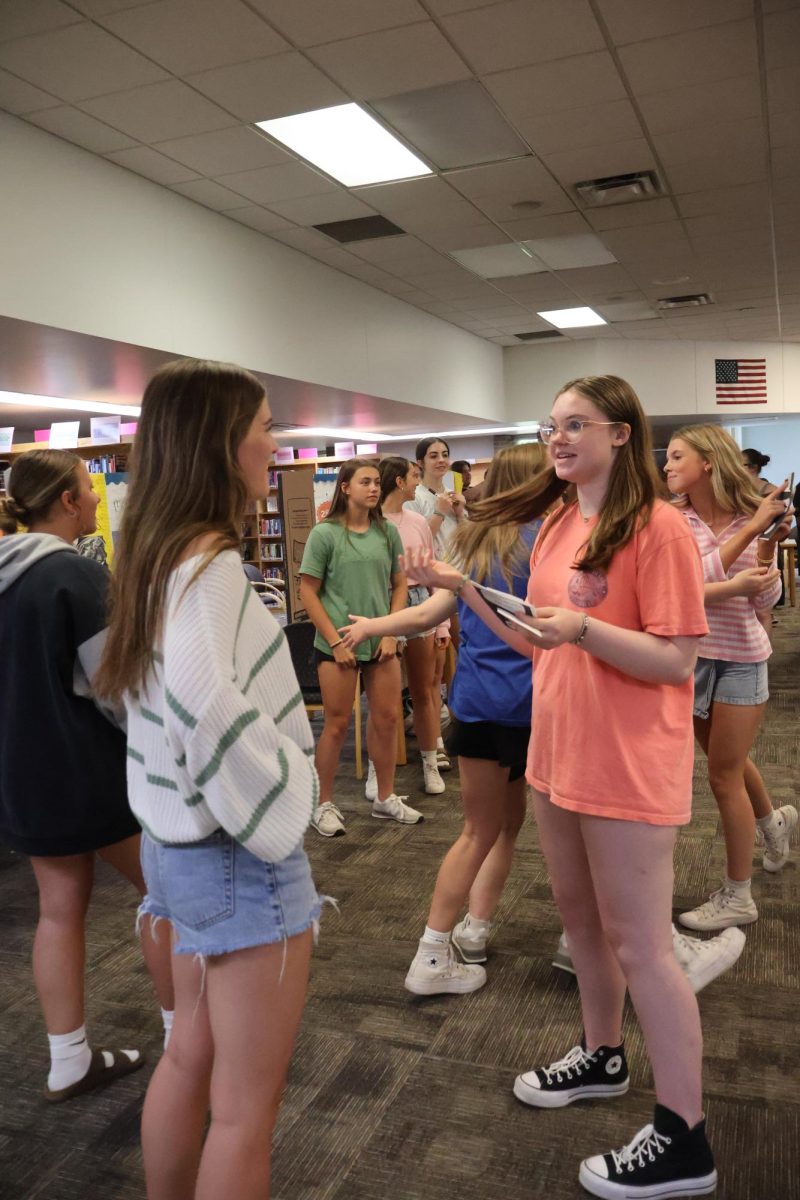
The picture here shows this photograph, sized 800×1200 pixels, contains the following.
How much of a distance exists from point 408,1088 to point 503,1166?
1.19 feet

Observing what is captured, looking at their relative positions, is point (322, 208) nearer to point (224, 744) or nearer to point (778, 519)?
point (778, 519)

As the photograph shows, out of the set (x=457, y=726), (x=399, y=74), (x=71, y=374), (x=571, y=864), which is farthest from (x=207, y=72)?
(x=571, y=864)

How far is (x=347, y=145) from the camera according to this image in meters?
5.29

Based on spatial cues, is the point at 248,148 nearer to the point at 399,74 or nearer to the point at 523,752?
the point at 399,74

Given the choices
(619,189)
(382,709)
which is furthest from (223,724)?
(619,189)

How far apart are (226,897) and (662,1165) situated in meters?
1.15

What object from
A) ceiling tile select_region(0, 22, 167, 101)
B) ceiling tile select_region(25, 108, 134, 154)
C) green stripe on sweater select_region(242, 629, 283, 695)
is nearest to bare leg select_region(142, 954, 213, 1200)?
green stripe on sweater select_region(242, 629, 283, 695)

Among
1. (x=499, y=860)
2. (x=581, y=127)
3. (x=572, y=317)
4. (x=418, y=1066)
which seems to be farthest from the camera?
(x=572, y=317)

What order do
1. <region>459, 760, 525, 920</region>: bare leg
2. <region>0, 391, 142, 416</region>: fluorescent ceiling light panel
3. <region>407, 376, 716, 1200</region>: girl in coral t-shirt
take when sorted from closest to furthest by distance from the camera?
<region>407, 376, 716, 1200</region>: girl in coral t-shirt
<region>459, 760, 525, 920</region>: bare leg
<region>0, 391, 142, 416</region>: fluorescent ceiling light panel

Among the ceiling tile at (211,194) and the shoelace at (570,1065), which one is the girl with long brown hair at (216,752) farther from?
the ceiling tile at (211,194)

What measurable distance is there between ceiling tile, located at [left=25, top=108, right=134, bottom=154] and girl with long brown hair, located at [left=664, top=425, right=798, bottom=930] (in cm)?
357

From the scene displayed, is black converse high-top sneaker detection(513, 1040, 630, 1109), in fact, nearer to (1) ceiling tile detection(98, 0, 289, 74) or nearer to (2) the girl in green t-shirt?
(2) the girl in green t-shirt

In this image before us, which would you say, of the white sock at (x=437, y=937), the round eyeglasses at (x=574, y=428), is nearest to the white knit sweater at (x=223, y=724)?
the round eyeglasses at (x=574, y=428)

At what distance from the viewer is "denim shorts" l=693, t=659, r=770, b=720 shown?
283cm
